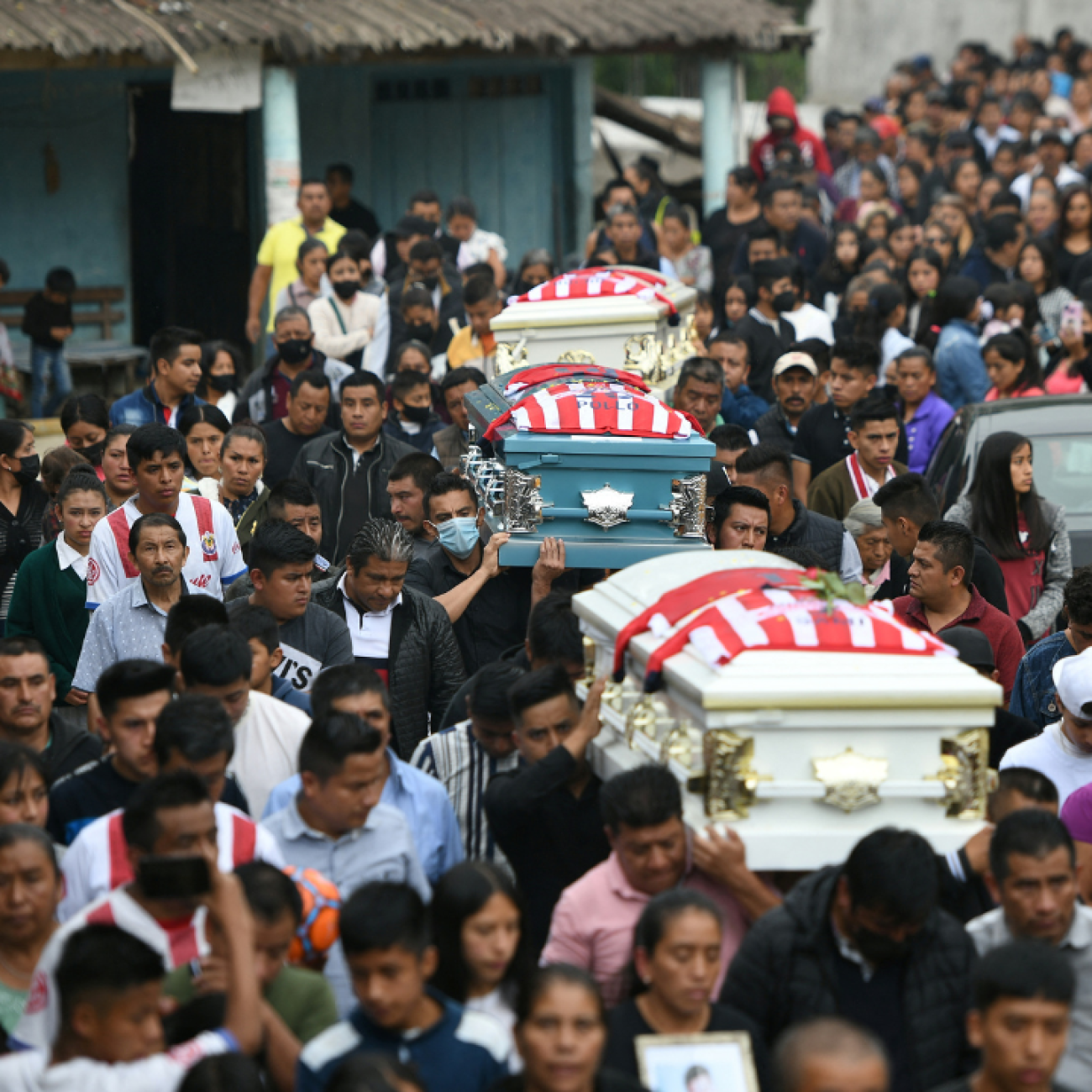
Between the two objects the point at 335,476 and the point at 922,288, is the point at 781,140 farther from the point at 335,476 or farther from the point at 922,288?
the point at 335,476

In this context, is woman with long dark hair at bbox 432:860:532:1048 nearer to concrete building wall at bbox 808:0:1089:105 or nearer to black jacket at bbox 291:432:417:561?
black jacket at bbox 291:432:417:561

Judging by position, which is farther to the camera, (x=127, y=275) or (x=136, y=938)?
(x=127, y=275)

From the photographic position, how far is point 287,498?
20.7 ft

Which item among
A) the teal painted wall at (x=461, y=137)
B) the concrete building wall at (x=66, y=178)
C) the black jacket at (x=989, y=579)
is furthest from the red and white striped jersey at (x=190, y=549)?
the teal painted wall at (x=461, y=137)

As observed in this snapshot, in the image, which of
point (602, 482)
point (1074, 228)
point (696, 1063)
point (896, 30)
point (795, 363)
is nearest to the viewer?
point (696, 1063)

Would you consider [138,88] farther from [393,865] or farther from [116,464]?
[393,865]

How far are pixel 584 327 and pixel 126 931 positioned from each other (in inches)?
184

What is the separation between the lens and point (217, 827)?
3838mm

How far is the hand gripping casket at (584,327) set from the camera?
7672 millimetres

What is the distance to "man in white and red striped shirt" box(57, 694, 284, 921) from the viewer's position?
3.79 meters

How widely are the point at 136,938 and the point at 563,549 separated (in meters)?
2.77

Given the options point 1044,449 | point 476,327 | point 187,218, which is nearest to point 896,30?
point 187,218

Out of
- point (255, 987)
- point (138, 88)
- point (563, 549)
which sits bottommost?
point (255, 987)

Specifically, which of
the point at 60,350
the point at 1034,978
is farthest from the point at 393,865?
the point at 60,350
